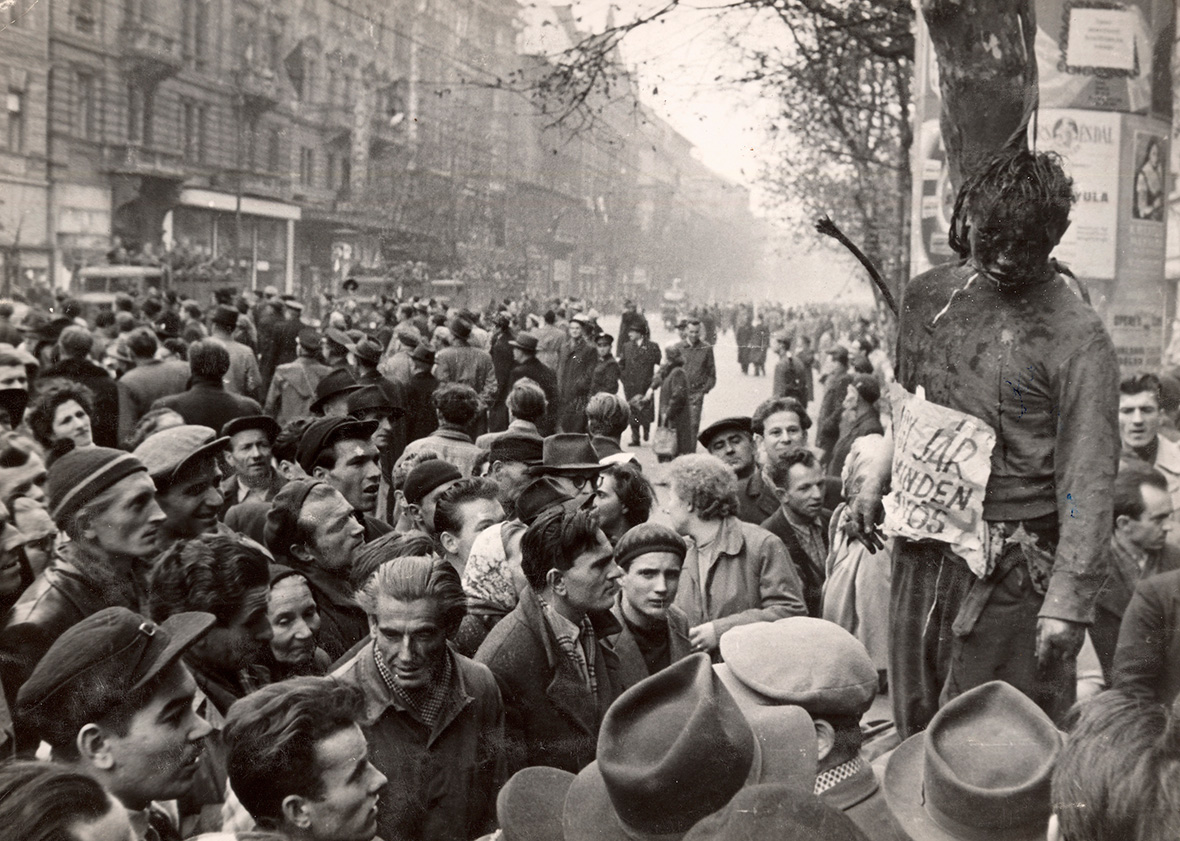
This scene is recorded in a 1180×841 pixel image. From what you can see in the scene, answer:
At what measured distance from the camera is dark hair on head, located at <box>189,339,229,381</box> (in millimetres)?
7695

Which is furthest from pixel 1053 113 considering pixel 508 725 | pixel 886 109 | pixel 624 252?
pixel 886 109

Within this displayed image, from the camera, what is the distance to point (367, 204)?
14.4m

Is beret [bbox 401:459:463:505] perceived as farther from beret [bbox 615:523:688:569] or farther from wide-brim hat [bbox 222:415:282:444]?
beret [bbox 615:523:688:569]

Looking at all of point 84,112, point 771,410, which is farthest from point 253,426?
point 84,112

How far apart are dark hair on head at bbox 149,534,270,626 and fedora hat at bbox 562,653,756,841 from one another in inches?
62.1

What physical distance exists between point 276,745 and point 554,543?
143cm

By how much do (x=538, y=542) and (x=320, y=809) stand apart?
1427 millimetres

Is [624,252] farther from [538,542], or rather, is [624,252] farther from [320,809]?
[320,809]

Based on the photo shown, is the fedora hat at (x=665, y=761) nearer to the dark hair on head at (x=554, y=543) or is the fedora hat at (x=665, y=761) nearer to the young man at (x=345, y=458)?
the dark hair on head at (x=554, y=543)

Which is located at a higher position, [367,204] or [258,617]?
[367,204]

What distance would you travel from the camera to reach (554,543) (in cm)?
388

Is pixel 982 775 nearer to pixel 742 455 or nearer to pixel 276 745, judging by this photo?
pixel 276 745

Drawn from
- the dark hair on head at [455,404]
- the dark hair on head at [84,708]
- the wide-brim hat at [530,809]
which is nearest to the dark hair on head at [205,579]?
the dark hair on head at [84,708]

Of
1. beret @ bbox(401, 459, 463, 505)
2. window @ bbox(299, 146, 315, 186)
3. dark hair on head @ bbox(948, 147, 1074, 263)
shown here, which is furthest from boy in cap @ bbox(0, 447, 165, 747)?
window @ bbox(299, 146, 315, 186)
